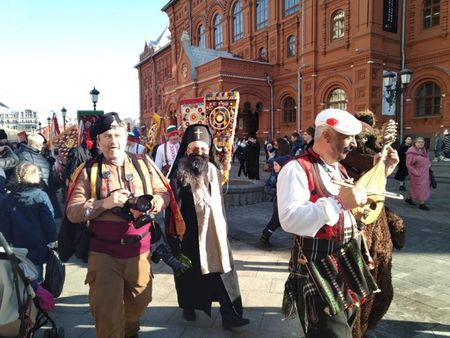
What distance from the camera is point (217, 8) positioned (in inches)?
1190

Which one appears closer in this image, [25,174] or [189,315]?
[189,315]

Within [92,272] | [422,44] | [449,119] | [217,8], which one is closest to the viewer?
[92,272]

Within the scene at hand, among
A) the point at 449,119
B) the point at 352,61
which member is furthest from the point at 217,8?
the point at 449,119

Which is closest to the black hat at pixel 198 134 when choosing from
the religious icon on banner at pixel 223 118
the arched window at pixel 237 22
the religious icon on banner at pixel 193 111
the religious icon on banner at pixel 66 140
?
the religious icon on banner at pixel 223 118

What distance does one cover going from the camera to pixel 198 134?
3.19 meters

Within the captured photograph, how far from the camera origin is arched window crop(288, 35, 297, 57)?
2347cm

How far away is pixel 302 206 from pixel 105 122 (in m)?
1.55

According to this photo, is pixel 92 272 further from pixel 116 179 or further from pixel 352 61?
pixel 352 61

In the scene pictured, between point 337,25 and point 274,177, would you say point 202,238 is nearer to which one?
point 274,177

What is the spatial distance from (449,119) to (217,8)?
22098 mm

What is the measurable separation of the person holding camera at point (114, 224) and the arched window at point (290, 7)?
24.3m

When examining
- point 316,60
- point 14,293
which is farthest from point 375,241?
point 316,60

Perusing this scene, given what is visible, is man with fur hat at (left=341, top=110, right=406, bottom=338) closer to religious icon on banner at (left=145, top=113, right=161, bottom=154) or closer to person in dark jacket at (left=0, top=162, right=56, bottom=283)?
person in dark jacket at (left=0, top=162, right=56, bottom=283)

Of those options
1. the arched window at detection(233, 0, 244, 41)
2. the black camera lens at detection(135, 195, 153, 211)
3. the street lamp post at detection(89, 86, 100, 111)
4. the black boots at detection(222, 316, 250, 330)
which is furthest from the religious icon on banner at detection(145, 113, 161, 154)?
the arched window at detection(233, 0, 244, 41)
